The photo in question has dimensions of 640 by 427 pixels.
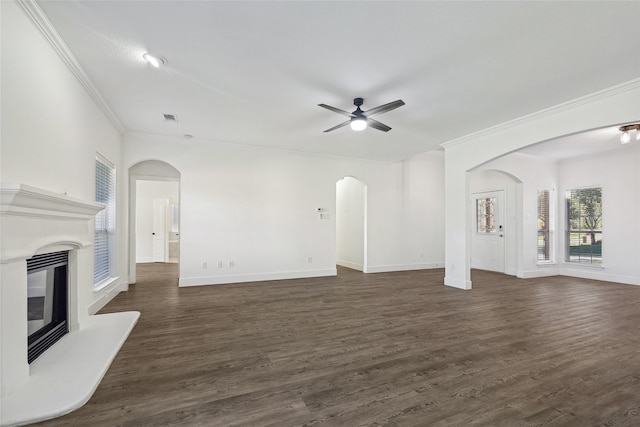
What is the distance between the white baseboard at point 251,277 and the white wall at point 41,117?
184 centimetres

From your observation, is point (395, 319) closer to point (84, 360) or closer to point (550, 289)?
point (84, 360)

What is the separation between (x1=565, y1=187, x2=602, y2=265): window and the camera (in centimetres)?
681

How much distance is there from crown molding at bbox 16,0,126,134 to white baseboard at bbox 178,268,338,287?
328cm

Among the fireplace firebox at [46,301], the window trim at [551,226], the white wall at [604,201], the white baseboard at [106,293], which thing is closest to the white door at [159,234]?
the white baseboard at [106,293]

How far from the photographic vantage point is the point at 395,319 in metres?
3.76

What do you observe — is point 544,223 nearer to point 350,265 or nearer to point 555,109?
point 555,109

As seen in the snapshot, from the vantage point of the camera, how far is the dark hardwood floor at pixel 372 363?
191cm

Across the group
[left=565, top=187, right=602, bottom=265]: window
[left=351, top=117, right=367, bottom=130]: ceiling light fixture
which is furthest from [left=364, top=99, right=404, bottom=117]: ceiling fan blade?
[left=565, top=187, right=602, bottom=265]: window

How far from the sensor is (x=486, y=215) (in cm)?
785

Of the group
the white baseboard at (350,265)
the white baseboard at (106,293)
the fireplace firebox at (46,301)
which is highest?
the fireplace firebox at (46,301)

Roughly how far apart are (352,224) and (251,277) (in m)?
3.47

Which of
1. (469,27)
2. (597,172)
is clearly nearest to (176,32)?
(469,27)

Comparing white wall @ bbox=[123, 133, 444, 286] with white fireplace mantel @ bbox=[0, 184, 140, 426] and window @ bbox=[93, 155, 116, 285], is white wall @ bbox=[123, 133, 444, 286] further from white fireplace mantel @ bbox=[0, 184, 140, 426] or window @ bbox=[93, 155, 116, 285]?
white fireplace mantel @ bbox=[0, 184, 140, 426]

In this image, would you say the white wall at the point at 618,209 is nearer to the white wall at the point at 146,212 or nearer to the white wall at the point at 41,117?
the white wall at the point at 41,117
